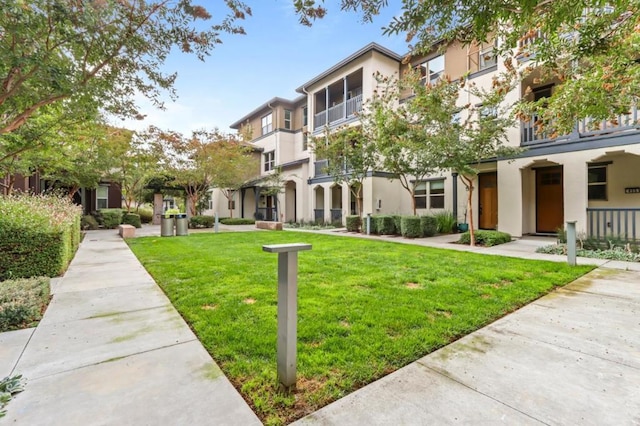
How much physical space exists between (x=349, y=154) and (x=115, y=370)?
42.6 feet

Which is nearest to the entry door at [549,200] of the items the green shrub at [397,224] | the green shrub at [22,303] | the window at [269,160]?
the green shrub at [397,224]

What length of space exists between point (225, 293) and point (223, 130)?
17516 millimetres

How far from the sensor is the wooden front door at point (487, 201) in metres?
13.5

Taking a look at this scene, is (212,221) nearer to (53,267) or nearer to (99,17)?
(53,267)

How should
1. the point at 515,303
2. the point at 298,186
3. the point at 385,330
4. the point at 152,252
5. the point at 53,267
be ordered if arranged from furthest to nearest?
the point at 298,186
the point at 152,252
the point at 53,267
the point at 515,303
the point at 385,330

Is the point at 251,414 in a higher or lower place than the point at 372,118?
lower

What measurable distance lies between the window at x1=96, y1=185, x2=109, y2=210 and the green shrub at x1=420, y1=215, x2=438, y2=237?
21.7 meters

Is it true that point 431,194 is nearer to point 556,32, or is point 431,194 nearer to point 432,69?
point 432,69

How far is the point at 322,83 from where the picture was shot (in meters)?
19.7

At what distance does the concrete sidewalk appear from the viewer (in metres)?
2.01

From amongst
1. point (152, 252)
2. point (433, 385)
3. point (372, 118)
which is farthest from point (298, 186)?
point (433, 385)

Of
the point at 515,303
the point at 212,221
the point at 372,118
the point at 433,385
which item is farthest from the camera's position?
the point at 212,221

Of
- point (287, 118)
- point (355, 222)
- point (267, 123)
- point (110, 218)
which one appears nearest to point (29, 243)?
point (355, 222)

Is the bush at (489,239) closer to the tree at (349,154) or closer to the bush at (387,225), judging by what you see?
the bush at (387,225)
